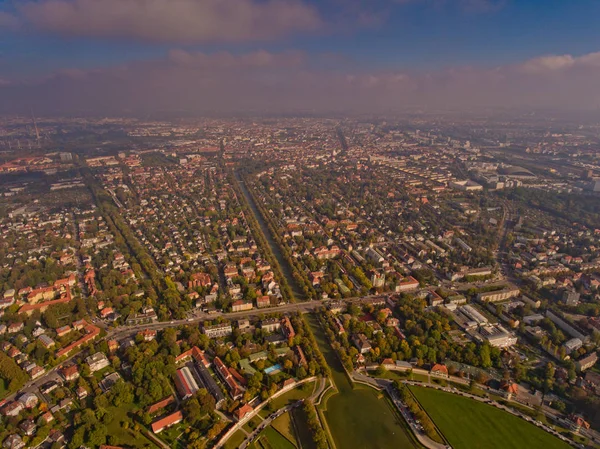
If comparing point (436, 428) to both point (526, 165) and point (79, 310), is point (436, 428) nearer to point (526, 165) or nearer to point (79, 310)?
point (79, 310)

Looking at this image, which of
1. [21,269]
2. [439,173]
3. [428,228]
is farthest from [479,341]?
[439,173]

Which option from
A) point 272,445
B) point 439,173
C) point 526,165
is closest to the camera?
point 272,445

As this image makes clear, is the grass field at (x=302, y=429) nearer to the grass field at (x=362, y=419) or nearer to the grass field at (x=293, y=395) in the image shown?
the grass field at (x=293, y=395)

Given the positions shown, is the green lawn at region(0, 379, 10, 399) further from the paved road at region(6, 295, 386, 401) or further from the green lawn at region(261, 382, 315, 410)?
the green lawn at region(261, 382, 315, 410)

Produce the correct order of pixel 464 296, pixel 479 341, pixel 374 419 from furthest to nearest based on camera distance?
1. pixel 464 296
2. pixel 479 341
3. pixel 374 419

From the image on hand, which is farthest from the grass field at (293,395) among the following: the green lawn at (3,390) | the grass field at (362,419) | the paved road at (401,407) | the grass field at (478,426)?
the green lawn at (3,390)

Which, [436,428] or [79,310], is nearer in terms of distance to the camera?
[436,428]
